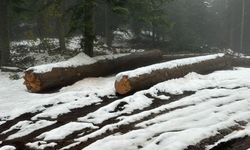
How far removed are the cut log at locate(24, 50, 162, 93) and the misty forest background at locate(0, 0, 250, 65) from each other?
1687mm

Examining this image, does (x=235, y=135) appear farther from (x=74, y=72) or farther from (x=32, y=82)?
(x=32, y=82)

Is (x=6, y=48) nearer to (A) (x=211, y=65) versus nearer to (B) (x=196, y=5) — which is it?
(A) (x=211, y=65)

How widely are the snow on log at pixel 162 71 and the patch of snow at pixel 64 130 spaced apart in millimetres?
2476

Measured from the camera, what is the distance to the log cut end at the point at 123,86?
37.6ft

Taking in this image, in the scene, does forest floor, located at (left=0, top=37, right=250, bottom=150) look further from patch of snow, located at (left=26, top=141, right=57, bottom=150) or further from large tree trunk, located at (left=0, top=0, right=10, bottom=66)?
large tree trunk, located at (left=0, top=0, right=10, bottom=66)

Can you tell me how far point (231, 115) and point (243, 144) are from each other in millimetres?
1687

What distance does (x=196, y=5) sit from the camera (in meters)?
39.7

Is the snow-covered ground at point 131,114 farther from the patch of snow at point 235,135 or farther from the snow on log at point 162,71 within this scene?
the snow on log at point 162,71

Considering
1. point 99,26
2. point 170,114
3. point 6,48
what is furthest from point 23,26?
point 170,114

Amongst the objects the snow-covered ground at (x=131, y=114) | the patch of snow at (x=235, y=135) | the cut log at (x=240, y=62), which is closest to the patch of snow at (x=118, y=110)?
the snow-covered ground at (x=131, y=114)

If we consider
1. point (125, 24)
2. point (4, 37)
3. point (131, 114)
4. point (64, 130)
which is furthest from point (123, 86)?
point (125, 24)

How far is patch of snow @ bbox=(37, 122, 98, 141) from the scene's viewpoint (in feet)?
29.0

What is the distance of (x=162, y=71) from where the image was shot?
1241 centimetres

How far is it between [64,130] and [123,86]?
9.41ft
